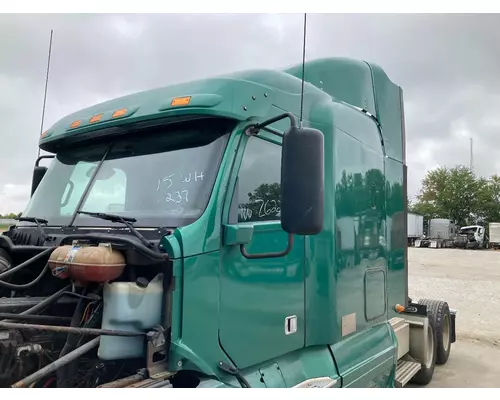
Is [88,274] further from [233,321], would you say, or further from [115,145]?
[115,145]

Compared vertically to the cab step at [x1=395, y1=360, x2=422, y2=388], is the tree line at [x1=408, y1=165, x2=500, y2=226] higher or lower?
higher

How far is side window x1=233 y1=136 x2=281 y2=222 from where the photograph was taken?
9.12 feet

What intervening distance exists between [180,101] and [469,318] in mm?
8825

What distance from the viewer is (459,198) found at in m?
42.2

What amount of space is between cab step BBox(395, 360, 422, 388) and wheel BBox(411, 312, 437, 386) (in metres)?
0.27

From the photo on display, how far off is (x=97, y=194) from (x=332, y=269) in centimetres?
173

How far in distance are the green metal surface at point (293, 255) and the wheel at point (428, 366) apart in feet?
4.61

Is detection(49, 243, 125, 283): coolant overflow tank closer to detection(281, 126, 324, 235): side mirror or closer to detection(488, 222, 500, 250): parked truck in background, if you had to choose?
A: detection(281, 126, 324, 235): side mirror

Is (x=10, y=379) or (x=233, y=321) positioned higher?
(x=233, y=321)

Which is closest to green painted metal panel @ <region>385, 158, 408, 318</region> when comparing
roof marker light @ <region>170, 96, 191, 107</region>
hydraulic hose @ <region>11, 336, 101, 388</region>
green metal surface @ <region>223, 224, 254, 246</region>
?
green metal surface @ <region>223, 224, 254, 246</region>

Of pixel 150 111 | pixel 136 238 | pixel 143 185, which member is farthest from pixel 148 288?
pixel 150 111

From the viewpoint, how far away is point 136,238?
2.44 m

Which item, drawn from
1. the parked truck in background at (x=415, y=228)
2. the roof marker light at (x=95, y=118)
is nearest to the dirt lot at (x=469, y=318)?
the roof marker light at (x=95, y=118)

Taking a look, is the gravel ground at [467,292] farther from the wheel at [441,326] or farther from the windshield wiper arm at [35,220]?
the windshield wiper arm at [35,220]
